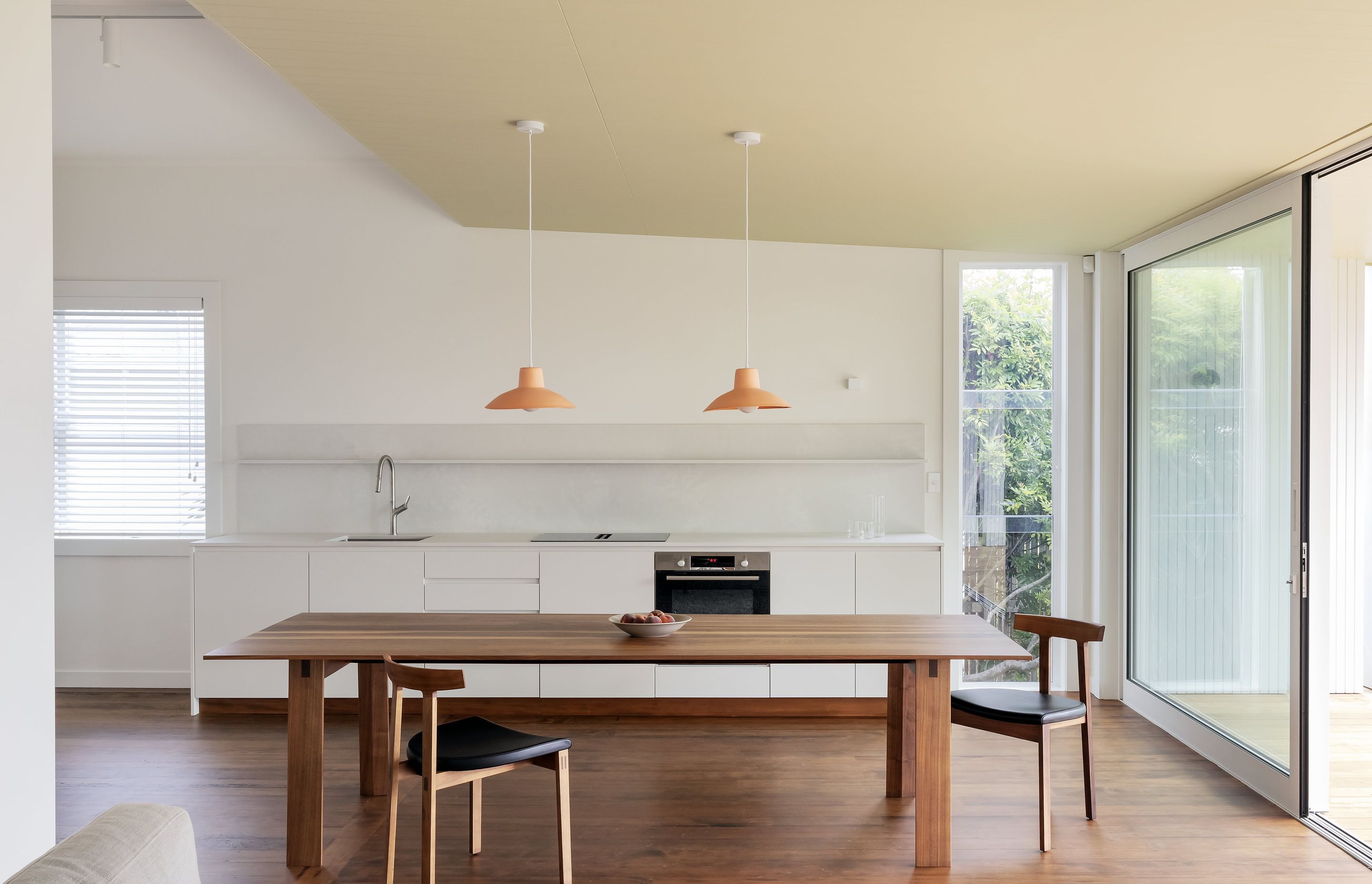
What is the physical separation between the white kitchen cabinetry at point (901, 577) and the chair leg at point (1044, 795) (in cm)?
156

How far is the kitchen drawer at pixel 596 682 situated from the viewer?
476 cm

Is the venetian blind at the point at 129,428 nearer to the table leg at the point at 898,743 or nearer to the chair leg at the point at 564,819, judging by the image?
the chair leg at the point at 564,819

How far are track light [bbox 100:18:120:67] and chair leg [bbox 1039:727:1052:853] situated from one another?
14.8 feet

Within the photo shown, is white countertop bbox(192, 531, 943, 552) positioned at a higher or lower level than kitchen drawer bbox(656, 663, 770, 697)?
higher

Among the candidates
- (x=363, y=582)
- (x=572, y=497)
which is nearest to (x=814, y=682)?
(x=572, y=497)

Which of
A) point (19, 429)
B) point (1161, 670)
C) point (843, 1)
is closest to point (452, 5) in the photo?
point (843, 1)

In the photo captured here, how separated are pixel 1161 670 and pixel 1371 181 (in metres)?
2.36

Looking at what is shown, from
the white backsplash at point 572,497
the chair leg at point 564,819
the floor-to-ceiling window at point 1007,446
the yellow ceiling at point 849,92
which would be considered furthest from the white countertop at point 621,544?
the chair leg at point 564,819

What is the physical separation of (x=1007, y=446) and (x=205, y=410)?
15.3 ft

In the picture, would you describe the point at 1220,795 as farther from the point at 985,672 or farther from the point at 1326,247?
the point at 1326,247

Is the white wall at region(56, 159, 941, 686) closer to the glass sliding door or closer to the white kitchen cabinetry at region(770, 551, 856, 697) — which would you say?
the white kitchen cabinetry at region(770, 551, 856, 697)

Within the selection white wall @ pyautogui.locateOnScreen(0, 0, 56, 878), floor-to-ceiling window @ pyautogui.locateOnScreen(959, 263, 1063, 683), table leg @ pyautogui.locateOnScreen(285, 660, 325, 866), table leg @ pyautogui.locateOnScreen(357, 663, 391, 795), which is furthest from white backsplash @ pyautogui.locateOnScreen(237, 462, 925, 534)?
white wall @ pyautogui.locateOnScreen(0, 0, 56, 878)

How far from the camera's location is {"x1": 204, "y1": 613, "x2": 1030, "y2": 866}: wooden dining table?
2980 millimetres

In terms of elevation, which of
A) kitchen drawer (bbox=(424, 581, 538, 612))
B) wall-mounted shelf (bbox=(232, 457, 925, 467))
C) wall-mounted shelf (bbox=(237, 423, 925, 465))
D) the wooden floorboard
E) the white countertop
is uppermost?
wall-mounted shelf (bbox=(237, 423, 925, 465))
